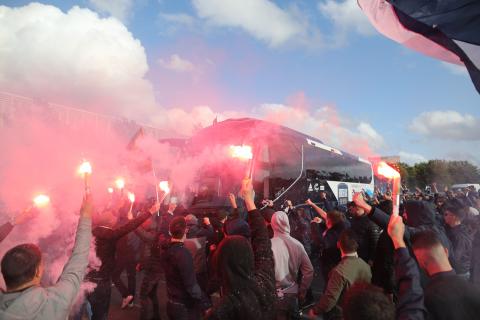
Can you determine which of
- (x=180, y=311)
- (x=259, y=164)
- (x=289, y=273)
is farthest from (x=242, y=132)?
(x=180, y=311)

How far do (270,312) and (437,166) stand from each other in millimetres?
54837

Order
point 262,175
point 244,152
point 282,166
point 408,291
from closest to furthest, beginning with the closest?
point 408,291 → point 244,152 → point 262,175 → point 282,166

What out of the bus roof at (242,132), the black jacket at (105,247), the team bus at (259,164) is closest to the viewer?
the black jacket at (105,247)

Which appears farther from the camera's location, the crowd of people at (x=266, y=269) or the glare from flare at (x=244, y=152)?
the glare from flare at (x=244, y=152)

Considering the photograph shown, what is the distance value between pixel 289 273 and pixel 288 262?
0.44 ft

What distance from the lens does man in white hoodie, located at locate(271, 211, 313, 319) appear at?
4.21 meters

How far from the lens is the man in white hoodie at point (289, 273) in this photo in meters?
4.21

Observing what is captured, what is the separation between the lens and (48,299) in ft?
7.16

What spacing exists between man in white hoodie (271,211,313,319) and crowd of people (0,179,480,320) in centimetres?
1

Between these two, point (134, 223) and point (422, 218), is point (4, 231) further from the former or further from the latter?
point (422, 218)

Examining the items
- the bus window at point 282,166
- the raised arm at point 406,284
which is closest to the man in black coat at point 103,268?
the raised arm at point 406,284

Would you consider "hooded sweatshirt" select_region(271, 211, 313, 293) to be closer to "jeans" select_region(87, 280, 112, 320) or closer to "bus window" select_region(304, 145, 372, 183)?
"jeans" select_region(87, 280, 112, 320)

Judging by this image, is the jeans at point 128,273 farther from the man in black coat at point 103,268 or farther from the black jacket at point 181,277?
the black jacket at point 181,277

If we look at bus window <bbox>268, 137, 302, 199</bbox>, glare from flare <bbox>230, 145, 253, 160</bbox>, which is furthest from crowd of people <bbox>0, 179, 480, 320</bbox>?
bus window <bbox>268, 137, 302, 199</bbox>
